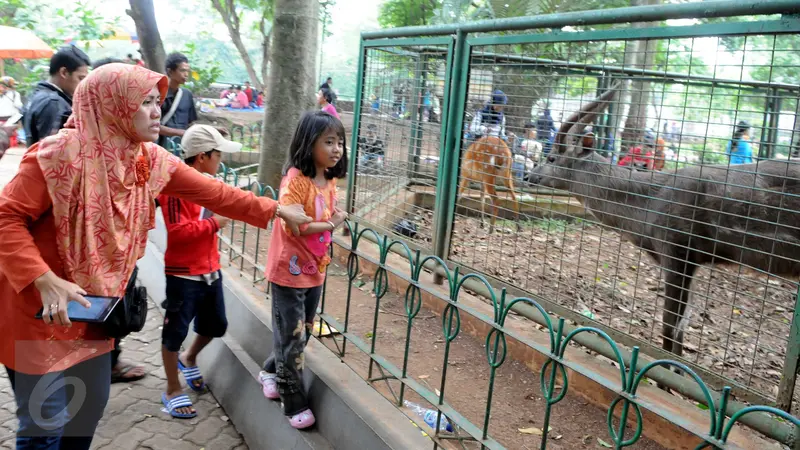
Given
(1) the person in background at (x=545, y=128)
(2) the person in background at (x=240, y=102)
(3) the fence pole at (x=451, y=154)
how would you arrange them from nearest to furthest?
(1) the person in background at (x=545, y=128)
(3) the fence pole at (x=451, y=154)
(2) the person in background at (x=240, y=102)

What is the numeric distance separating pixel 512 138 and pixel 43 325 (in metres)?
3.35

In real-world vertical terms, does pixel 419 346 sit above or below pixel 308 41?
below

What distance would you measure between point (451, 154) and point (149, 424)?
8.71ft

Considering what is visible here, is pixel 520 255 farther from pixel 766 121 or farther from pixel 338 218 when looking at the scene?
pixel 338 218

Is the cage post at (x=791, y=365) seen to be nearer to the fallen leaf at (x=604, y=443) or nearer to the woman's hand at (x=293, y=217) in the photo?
the fallen leaf at (x=604, y=443)

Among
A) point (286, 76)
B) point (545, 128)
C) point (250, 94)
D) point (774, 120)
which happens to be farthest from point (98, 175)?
point (250, 94)

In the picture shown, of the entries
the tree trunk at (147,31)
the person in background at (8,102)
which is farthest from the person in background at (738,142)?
the person in background at (8,102)

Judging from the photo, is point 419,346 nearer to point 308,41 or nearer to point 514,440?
point 514,440

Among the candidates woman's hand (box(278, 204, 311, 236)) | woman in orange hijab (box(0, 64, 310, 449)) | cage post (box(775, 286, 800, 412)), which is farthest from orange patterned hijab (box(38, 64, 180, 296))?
cage post (box(775, 286, 800, 412))

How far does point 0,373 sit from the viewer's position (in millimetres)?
4395

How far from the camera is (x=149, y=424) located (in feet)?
12.3

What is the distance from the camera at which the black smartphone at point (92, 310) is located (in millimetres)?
2191

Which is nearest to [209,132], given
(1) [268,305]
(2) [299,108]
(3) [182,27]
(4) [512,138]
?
(1) [268,305]

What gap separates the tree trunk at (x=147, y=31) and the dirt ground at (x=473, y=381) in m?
6.03
